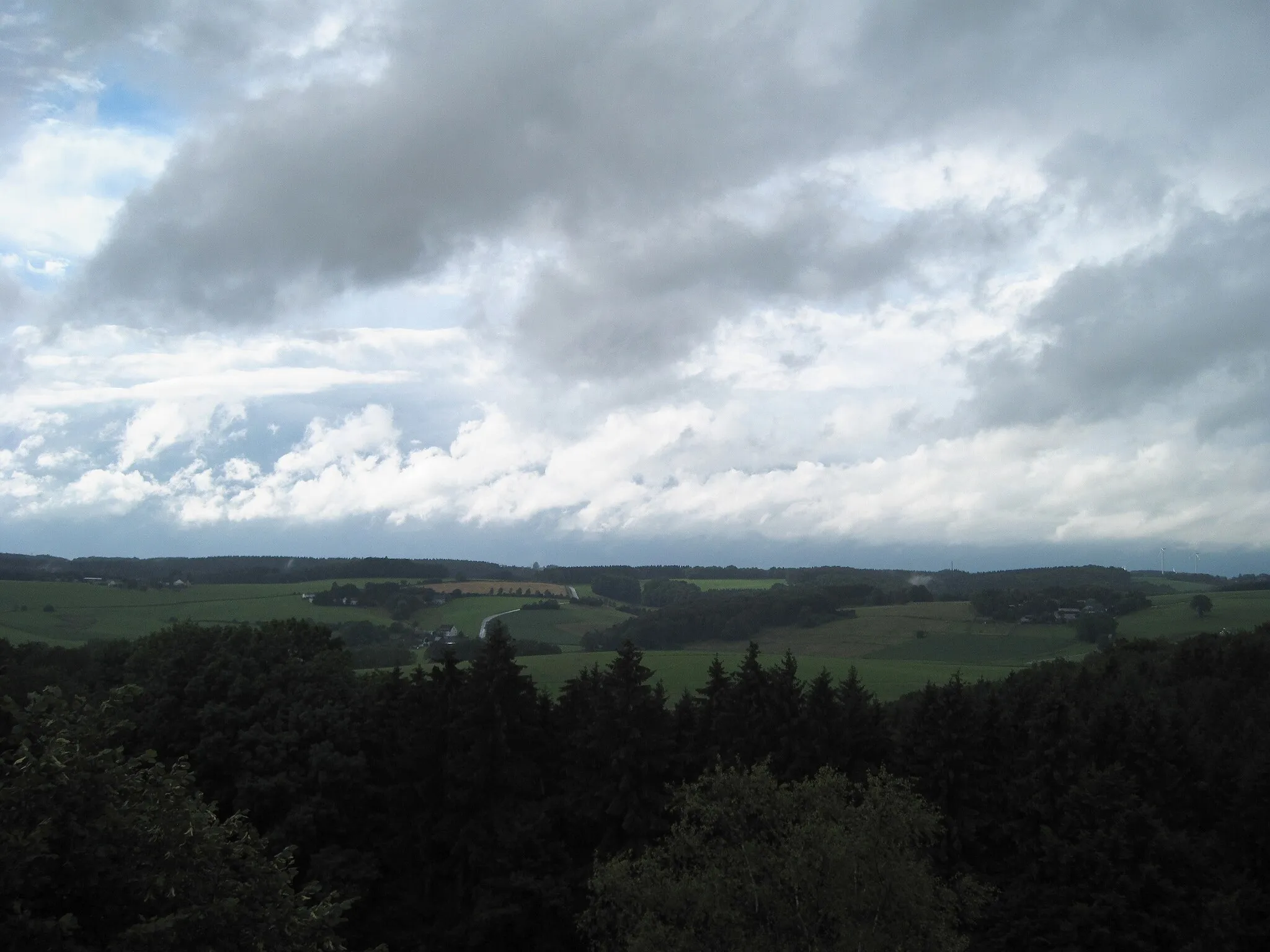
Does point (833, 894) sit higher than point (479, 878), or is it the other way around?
point (833, 894)

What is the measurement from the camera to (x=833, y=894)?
87.0 ft

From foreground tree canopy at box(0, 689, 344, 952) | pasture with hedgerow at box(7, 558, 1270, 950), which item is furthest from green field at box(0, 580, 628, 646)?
foreground tree canopy at box(0, 689, 344, 952)

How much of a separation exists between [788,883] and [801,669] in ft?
260

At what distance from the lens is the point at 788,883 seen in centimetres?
2752

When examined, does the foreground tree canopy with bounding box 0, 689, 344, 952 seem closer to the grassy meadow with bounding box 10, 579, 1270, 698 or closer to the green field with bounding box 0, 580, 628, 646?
the grassy meadow with bounding box 10, 579, 1270, 698

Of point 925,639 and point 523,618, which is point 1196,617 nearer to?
point 925,639

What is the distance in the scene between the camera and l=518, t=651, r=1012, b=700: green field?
301 feet

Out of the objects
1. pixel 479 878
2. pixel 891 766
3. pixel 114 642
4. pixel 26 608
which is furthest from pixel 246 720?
pixel 26 608

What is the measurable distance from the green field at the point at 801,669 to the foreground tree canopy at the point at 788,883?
179ft

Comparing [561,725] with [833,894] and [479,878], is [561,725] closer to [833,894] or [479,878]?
[479,878]

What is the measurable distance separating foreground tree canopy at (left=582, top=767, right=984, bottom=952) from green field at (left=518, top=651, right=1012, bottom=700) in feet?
179

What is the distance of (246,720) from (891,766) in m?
30.6

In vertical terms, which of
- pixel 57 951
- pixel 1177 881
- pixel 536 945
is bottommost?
pixel 536 945

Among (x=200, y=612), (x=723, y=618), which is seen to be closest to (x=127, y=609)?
(x=200, y=612)
